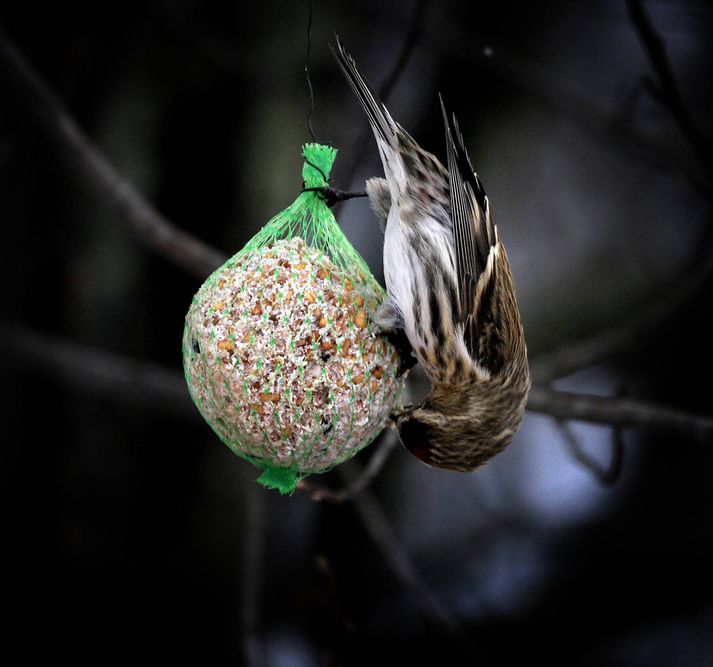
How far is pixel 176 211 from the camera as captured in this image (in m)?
3.80

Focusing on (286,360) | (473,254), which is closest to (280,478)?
(286,360)

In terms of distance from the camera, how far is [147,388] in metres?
3.11

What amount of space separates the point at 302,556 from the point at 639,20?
295 cm

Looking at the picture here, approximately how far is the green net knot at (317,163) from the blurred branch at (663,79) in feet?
2.68

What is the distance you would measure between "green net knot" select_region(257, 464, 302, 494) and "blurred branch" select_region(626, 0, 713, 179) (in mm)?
1311

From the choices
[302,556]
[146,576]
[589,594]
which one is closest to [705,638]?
[589,594]

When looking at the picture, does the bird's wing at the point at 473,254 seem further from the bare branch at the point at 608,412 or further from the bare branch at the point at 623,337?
the bare branch at the point at 623,337

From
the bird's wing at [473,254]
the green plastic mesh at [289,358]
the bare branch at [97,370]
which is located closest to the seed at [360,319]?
the green plastic mesh at [289,358]

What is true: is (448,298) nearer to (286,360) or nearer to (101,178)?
(286,360)

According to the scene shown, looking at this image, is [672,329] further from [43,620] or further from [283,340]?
[43,620]

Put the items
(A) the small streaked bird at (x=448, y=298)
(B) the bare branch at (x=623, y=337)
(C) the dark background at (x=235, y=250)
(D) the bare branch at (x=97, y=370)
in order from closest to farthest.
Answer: (A) the small streaked bird at (x=448, y=298), (B) the bare branch at (x=623, y=337), (D) the bare branch at (x=97, y=370), (C) the dark background at (x=235, y=250)

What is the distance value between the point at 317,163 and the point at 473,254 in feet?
1.84

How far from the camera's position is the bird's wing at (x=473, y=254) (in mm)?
2105

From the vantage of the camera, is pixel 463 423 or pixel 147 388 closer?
pixel 463 423
